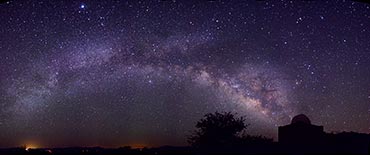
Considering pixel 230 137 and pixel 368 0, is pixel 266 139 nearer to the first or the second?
pixel 230 137

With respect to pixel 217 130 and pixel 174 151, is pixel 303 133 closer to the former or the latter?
pixel 217 130

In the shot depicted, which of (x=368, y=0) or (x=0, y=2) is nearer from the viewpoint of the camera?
(x=0, y=2)

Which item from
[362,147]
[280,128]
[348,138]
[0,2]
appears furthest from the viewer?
[280,128]

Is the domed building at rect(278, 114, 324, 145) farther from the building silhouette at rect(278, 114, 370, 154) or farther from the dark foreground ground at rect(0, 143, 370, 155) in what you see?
the dark foreground ground at rect(0, 143, 370, 155)

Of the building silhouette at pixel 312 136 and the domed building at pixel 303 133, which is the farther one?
the domed building at pixel 303 133

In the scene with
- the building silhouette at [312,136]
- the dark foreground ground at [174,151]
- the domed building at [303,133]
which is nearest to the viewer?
the dark foreground ground at [174,151]

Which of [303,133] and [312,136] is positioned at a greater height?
[303,133]

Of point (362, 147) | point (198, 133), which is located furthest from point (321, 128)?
point (198, 133)

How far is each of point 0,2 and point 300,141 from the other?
145 feet

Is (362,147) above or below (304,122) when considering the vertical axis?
below

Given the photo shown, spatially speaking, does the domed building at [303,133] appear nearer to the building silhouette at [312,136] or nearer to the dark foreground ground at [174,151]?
the building silhouette at [312,136]

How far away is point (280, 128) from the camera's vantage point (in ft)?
155

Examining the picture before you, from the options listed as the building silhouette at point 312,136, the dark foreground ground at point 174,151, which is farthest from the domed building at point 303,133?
the dark foreground ground at point 174,151

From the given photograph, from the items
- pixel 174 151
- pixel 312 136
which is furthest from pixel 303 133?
pixel 174 151
